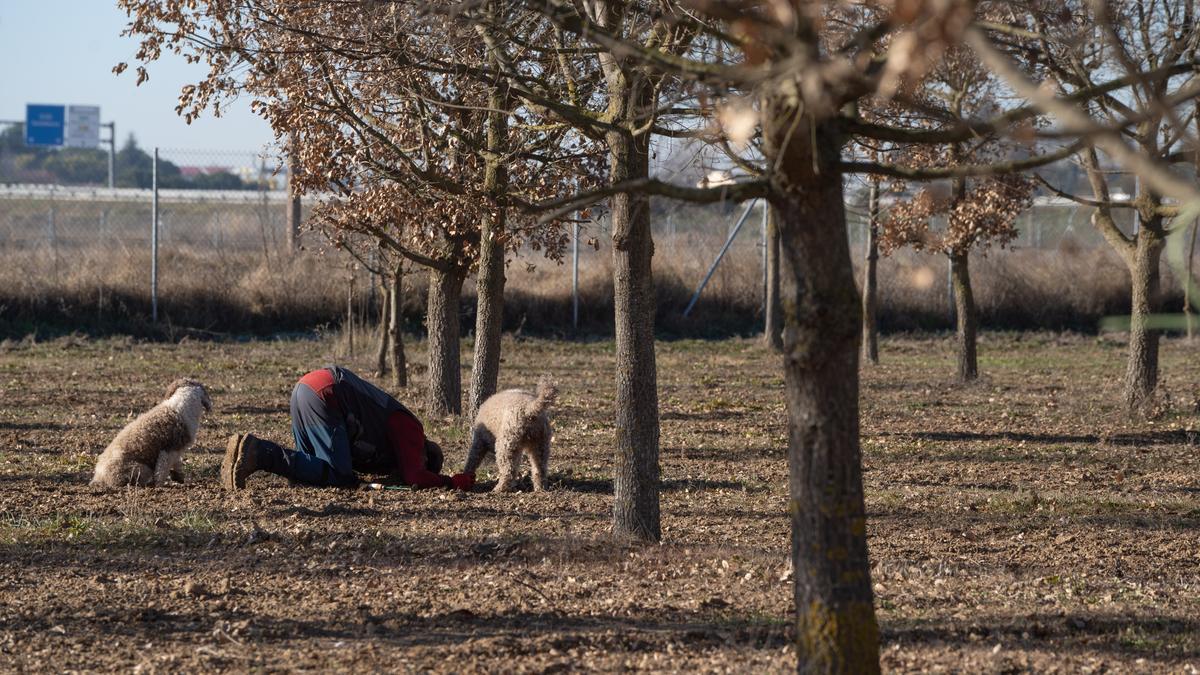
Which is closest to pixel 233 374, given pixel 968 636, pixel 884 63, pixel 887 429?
pixel 887 429

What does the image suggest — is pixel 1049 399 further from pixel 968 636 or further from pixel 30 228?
pixel 30 228

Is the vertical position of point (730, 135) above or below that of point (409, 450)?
above

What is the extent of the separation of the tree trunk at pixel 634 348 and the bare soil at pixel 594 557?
449mm

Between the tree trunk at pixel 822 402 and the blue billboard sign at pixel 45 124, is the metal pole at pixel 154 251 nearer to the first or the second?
the blue billboard sign at pixel 45 124

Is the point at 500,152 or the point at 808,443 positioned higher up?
the point at 500,152

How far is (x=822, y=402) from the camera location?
3498 mm

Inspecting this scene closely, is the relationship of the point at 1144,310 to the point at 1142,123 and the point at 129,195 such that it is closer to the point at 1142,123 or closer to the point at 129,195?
the point at 1142,123

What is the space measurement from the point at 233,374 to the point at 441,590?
433 inches

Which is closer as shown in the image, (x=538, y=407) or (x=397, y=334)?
(x=538, y=407)

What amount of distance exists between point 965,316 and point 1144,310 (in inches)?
127

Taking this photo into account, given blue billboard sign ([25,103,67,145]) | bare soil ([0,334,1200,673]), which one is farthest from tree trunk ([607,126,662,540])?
blue billboard sign ([25,103,67,145])

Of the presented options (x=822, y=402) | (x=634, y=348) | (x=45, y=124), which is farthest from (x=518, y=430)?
(x=45, y=124)

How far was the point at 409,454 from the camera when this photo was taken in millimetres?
8789

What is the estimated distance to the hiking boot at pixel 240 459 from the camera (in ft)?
27.1
